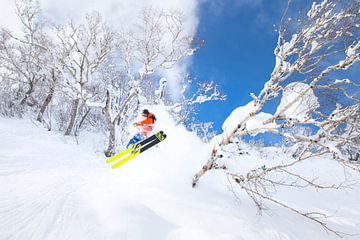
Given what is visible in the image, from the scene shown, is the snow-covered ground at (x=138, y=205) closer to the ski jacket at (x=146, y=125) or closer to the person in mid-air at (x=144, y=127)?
the person in mid-air at (x=144, y=127)

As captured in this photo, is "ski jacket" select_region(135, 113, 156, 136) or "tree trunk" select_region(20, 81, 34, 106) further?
"tree trunk" select_region(20, 81, 34, 106)

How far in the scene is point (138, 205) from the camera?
399 cm

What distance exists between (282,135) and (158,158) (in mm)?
4316

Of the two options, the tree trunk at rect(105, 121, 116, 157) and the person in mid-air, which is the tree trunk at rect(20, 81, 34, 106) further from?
the person in mid-air

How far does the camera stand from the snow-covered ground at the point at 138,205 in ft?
10.4

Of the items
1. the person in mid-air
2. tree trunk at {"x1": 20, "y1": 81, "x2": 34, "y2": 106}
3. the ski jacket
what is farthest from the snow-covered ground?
tree trunk at {"x1": 20, "y1": 81, "x2": 34, "y2": 106}

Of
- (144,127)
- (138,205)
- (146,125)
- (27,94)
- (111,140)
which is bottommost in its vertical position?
(138,205)

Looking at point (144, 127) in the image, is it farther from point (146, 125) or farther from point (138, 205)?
point (138, 205)

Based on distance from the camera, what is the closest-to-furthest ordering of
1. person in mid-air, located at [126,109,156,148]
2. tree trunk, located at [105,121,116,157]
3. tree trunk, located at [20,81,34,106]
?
Result: 1. person in mid-air, located at [126,109,156,148]
2. tree trunk, located at [105,121,116,157]
3. tree trunk, located at [20,81,34,106]

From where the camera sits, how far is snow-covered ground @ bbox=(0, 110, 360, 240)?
3.16 metres

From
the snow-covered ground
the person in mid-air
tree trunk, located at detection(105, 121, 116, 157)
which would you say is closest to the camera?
the snow-covered ground

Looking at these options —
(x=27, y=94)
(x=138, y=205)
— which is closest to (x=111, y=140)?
(x=138, y=205)

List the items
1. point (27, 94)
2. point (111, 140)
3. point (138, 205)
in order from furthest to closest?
1. point (27, 94)
2. point (111, 140)
3. point (138, 205)

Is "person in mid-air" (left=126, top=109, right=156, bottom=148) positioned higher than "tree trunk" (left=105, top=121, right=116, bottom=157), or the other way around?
"person in mid-air" (left=126, top=109, right=156, bottom=148)
